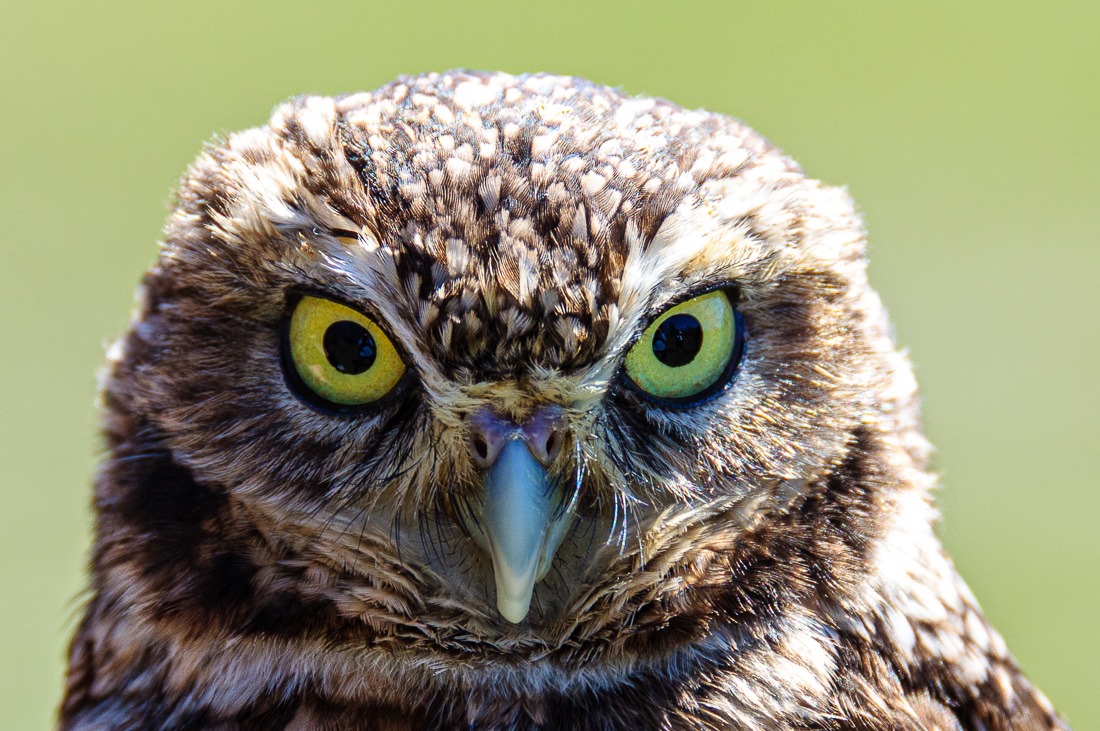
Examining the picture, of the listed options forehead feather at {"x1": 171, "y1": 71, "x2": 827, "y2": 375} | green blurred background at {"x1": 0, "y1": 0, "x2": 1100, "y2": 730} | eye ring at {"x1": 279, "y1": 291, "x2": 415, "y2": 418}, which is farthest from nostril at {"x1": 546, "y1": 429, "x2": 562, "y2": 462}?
green blurred background at {"x1": 0, "y1": 0, "x2": 1100, "y2": 730}

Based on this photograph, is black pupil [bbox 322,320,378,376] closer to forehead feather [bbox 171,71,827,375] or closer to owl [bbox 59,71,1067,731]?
owl [bbox 59,71,1067,731]

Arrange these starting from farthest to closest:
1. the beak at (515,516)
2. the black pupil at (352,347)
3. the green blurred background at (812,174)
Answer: the green blurred background at (812,174) → the black pupil at (352,347) → the beak at (515,516)

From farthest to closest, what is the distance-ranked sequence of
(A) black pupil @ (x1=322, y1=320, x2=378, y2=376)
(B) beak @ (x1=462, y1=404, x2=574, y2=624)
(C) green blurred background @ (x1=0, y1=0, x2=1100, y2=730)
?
(C) green blurred background @ (x1=0, y1=0, x2=1100, y2=730) < (A) black pupil @ (x1=322, y1=320, x2=378, y2=376) < (B) beak @ (x1=462, y1=404, x2=574, y2=624)

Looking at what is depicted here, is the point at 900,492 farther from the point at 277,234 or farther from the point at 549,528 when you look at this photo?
the point at 277,234

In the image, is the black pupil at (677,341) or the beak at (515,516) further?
the black pupil at (677,341)

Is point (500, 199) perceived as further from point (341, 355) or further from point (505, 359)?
point (341, 355)

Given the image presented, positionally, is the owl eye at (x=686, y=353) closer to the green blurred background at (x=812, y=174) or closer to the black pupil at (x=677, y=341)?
the black pupil at (x=677, y=341)

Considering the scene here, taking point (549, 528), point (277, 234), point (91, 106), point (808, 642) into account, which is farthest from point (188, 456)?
point (91, 106)

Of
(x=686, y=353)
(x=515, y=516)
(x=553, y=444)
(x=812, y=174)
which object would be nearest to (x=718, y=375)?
(x=686, y=353)

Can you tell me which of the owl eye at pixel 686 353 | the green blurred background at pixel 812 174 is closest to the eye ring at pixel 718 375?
the owl eye at pixel 686 353
